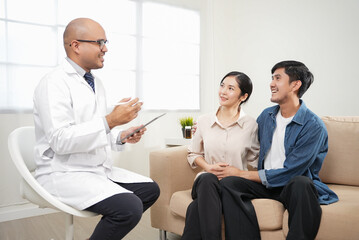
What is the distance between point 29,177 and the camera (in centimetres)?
135

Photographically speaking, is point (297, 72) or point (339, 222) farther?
point (297, 72)

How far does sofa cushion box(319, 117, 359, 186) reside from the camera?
2.00m

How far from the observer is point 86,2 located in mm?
3021

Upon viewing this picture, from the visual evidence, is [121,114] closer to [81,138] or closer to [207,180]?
[81,138]

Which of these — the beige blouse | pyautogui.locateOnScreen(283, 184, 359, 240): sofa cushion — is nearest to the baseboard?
the beige blouse

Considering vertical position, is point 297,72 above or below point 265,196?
above

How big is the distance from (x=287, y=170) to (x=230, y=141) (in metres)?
0.38

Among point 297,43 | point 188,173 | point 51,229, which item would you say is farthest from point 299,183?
point 297,43

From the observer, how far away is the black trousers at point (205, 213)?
157cm

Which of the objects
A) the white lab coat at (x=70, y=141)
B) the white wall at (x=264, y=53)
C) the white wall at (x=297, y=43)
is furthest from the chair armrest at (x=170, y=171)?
the white wall at (x=297, y=43)

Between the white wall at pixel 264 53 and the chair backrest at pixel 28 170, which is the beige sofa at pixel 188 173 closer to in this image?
the chair backrest at pixel 28 170

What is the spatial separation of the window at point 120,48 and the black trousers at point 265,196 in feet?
6.10

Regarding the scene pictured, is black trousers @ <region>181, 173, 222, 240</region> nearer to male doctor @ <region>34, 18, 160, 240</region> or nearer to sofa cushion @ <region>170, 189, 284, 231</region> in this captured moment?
sofa cushion @ <region>170, 189, 284, 231</region>

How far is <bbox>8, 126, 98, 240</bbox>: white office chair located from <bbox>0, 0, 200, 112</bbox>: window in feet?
4.18
